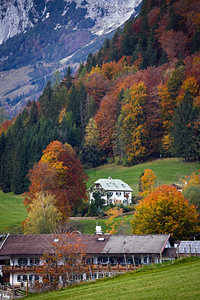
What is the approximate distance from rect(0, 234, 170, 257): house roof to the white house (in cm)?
3404

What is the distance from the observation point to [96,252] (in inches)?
2224

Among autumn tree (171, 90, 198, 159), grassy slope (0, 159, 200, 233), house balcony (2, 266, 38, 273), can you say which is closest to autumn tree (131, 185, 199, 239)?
grassy slope (0, 159, 200, 233)

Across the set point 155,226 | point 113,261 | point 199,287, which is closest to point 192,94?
point 155,226

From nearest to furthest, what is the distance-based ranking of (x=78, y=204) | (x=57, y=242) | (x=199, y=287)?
(x=199, y=287)
(x=57, y=242)
(x=78, y=204)

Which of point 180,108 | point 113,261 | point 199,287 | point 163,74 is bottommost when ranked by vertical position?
point 113,261

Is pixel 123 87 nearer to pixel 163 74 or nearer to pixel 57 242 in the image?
pixel 163 74

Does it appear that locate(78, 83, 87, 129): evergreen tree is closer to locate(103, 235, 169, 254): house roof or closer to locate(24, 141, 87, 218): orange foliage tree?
locate(24, 141, 87, 218): orange foliage tree

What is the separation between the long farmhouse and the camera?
5403cm

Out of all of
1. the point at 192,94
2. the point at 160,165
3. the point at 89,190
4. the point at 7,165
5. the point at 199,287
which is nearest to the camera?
the point at 199,287

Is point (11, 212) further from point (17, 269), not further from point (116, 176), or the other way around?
point (17, 269)

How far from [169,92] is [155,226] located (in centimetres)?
6467

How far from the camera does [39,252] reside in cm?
5828

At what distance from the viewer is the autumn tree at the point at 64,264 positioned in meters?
44.4

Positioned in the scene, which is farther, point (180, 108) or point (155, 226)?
point (180, 108)
